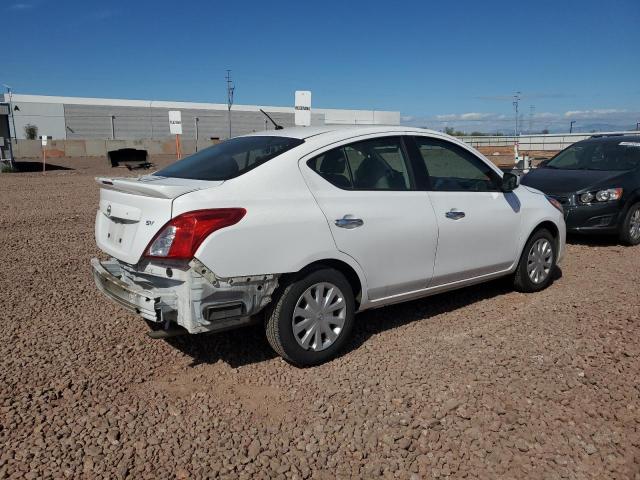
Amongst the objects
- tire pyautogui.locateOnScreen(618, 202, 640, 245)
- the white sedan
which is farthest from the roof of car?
tire pyautogui.locateOnScreen(618, 202, 640, 245)

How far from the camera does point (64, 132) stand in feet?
208

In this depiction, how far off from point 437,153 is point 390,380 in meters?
2.21

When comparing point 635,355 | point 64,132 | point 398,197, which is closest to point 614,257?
point 635,355

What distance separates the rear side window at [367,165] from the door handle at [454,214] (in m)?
0.46

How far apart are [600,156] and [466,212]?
5.90 meters

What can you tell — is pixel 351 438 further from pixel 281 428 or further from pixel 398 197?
pixel 398 197

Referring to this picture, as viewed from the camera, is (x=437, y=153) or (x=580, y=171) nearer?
(x=437, y=153)

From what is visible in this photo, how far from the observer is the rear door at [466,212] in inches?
194

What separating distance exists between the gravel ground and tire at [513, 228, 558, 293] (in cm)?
18

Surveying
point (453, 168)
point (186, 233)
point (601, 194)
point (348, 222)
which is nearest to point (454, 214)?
point (453, 168)

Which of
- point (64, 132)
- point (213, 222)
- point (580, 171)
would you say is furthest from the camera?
point (64, 132)

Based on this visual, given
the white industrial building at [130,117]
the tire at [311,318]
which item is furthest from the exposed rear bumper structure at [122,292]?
the white industrial building at [130,117]

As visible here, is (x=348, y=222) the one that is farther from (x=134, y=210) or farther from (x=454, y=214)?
(x=134, y=210)

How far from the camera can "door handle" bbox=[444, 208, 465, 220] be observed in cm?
492
